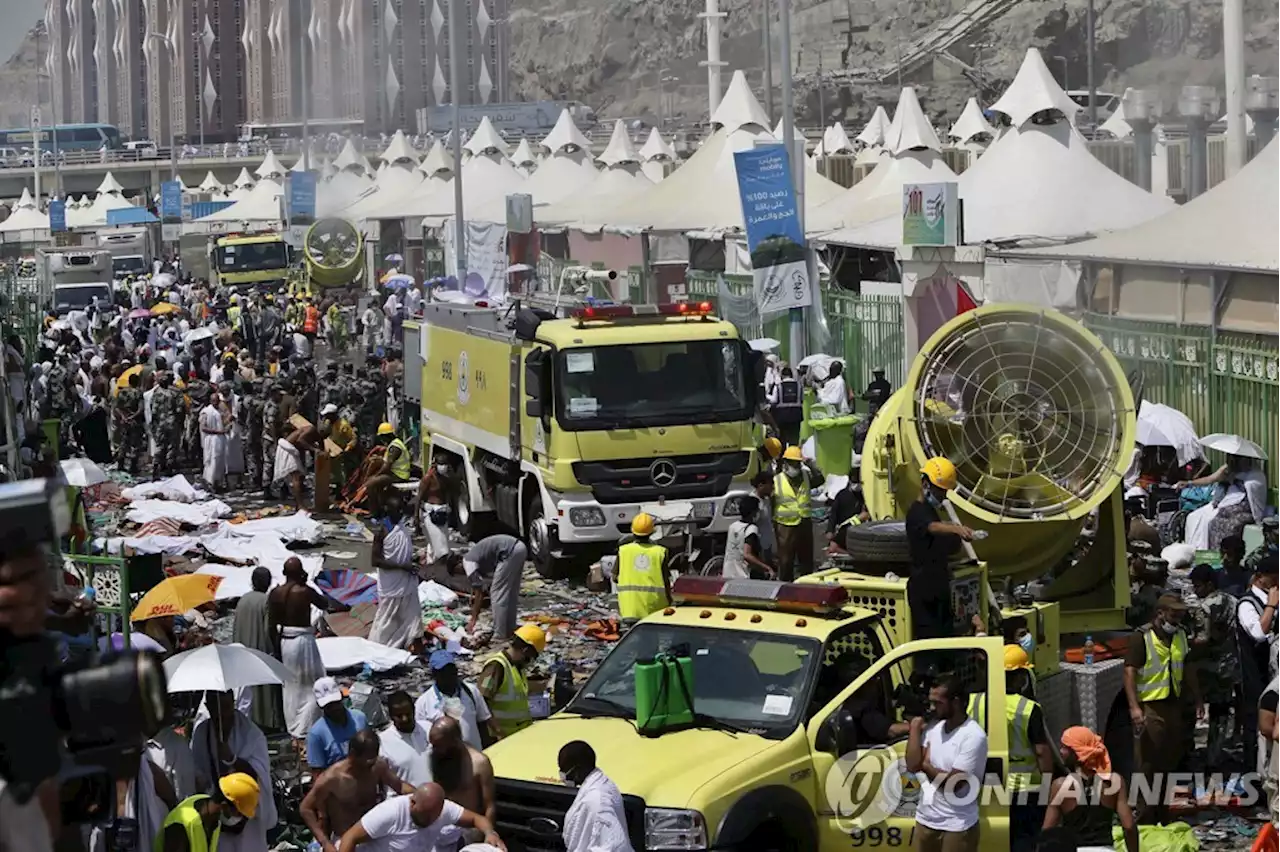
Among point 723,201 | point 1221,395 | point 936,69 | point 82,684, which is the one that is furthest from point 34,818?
point 936,69

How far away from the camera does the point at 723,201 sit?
37.3 m

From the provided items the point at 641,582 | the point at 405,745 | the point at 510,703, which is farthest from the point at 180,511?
the point at 405,745

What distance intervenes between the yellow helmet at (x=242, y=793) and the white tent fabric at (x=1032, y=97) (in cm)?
2467

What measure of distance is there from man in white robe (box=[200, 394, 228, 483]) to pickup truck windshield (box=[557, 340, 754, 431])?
8.03m

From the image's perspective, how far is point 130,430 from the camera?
87.7 ft

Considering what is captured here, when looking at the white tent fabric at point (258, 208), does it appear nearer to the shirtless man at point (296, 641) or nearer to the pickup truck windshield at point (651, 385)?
the pickup truck windshield at point (651, 385)

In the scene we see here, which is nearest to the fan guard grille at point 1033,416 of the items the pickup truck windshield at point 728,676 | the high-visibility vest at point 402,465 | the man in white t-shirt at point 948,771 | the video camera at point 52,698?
the pickup truck windshield at point 728,676

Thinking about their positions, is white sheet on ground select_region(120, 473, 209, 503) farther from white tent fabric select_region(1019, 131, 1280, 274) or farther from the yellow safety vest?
the yellow safety vest

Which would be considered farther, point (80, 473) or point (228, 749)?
point (80, 473)

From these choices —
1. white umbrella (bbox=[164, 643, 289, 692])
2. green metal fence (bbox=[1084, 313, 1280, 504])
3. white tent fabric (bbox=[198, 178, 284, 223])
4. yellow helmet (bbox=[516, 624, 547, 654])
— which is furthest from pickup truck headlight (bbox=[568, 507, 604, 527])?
white tent fabric (bbox=[198, 178, 284, 223])

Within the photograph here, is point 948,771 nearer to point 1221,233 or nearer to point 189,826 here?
point 189,826

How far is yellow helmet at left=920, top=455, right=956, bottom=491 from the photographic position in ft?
40.3

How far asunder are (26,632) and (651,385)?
13831 mm

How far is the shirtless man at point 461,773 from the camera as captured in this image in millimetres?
8602
